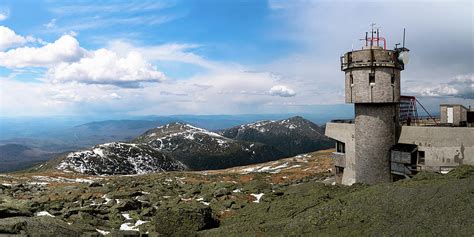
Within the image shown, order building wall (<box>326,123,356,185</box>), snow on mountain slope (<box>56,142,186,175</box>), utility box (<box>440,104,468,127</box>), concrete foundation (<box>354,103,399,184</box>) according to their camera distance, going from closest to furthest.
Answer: concrete foundation (<box>354,103,399,184</box>) < utility box (<box>440,104,468,127</box>) < building wall (<box>326,123,356,185</box>) < snow on mountain slope (<box>56,142,186,175</box>)

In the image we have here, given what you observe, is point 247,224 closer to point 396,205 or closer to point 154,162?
point 396,205

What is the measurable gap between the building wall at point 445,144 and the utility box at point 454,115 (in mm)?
5940

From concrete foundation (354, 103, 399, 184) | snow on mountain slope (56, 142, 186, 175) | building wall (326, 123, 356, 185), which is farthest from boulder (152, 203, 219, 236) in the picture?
snow on mountain slope (56, 142, 186, 175)

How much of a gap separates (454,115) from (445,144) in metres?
7.94

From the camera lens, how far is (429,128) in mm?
33438

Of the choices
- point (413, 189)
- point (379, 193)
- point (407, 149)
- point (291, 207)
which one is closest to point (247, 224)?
point (291, 207)

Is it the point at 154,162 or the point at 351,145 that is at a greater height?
the point at 351,145

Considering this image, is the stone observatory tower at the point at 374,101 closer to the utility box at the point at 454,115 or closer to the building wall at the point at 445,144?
the building wall at the point at 445,144

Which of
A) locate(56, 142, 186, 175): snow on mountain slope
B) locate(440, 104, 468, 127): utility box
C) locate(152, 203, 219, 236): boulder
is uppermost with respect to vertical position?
locate(440, 104, 468, 127): utility box

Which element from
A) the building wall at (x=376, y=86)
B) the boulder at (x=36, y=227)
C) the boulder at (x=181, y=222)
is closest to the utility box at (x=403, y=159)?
the building wall at (x=376, y=86)

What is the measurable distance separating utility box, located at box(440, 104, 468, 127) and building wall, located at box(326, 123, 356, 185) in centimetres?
973

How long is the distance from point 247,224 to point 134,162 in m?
177

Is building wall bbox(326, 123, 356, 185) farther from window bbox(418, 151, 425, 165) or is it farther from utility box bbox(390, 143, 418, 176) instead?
window bbox(418, 151, 425, 165)

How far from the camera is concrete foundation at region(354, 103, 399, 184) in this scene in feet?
115
